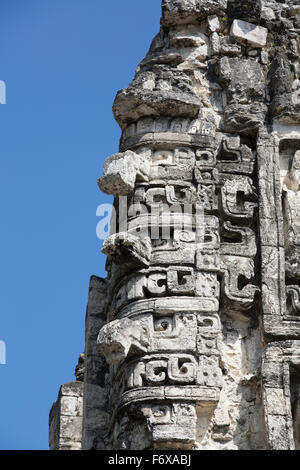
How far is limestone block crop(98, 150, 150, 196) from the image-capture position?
9.31m

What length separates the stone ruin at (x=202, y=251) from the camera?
27.9 ft

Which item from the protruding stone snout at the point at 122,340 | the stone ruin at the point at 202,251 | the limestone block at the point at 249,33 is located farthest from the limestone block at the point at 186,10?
the protruding stone snout at the point at 122,340

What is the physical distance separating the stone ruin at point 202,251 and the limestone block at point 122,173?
0.04 ft

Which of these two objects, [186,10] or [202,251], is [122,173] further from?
[186,10]

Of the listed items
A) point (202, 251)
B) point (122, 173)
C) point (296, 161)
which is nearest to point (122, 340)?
point (202, 251)

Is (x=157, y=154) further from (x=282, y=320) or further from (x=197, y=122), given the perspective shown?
(x=282, y=320)

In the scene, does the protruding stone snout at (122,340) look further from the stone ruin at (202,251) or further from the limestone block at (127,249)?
the limestone block at (127,249)

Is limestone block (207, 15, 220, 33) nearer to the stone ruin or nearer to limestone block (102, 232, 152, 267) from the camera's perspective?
the stone ruin

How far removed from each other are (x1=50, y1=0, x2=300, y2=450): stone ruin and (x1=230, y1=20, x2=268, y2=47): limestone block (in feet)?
0.04

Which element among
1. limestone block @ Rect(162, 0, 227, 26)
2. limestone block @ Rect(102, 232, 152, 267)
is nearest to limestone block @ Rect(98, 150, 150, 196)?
limestone block @ Rect(102, 232, 152, 267)

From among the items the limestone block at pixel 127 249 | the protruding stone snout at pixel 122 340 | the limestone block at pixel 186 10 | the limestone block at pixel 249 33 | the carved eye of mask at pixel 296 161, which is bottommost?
the protruding stone snout at pixel 122 340
